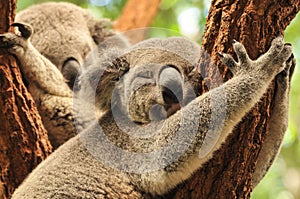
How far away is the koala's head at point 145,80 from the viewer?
3.02 metres

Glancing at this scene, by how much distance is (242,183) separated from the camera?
2.73 m

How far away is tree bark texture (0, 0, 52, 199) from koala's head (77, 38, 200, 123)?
1.37ft

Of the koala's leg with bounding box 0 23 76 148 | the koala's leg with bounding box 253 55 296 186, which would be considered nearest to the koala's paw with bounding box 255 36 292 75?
the koala's leg with bounding box 253 55 296 186

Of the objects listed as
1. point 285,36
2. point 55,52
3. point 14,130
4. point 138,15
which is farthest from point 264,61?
point 285,36

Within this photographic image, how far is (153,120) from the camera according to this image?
10.3ft

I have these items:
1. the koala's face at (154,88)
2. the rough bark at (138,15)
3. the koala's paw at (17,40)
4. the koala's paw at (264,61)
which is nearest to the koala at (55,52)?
the koala's paw at (17,40)

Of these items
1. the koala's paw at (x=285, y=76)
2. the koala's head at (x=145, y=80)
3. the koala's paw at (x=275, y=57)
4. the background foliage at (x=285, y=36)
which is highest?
the koala's paw at (x=275, y=57)

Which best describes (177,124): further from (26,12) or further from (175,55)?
(26,12)

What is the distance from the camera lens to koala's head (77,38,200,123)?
302 centimetres

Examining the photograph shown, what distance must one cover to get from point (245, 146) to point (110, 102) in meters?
0.97

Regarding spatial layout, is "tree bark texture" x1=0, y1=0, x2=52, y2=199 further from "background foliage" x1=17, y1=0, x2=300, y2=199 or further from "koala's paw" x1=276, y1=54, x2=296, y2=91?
"background foliage" x1=17, y1=0, x2=300, y2=199

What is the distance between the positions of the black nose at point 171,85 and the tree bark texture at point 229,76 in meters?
0.14

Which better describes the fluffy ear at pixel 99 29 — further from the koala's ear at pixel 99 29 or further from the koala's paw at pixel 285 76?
the koala's paw at pixel 285 76

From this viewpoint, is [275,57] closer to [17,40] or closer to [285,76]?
[285,76]
